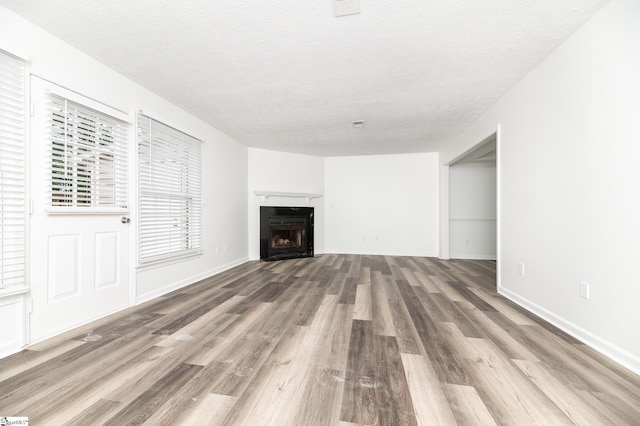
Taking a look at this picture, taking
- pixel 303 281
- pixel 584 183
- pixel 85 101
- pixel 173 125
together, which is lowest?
pixel 303 281

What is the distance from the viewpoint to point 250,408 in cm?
126

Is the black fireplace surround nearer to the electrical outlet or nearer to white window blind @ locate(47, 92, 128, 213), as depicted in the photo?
white window blind @ locate(47, 92, 128, 213)

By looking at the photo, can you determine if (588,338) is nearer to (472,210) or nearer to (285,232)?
(472,210)

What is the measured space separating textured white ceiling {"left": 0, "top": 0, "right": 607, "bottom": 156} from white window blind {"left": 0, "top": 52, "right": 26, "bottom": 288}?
49 cm

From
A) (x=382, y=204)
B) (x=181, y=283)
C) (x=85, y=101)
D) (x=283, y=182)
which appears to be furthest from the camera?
(x=382, y=204)

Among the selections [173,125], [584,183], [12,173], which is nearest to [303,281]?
[173,125]

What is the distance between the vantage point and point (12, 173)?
184 centimetres

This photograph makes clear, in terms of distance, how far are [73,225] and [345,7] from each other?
2.76 meters

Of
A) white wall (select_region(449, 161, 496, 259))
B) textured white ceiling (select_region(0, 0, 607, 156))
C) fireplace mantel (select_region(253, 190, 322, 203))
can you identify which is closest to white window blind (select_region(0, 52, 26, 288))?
textured white ceiling (select_region(0, 0, 607, 156))


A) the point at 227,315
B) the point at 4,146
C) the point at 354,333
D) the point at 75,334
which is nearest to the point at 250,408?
the point at 354,333

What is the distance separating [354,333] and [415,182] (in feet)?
15.8

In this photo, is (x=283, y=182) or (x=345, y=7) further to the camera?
(x=283, y=182)

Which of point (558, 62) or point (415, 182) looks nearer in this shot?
point (558, 62)

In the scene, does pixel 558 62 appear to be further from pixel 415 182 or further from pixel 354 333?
pixel 415 182
